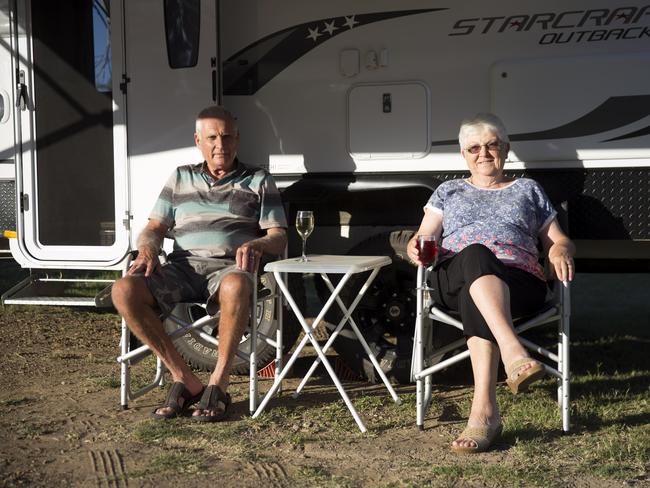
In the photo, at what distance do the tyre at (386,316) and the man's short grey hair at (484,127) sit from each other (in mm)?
658

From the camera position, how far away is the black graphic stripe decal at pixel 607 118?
3.88 meters

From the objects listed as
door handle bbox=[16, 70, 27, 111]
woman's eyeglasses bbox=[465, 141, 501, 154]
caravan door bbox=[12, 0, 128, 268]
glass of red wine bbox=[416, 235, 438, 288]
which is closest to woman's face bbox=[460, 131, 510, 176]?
woman's eyeglasses bbox=[465, 141, 501, 154]

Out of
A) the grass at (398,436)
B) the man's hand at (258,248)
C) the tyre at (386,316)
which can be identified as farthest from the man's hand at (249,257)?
the tyre at (386,316)

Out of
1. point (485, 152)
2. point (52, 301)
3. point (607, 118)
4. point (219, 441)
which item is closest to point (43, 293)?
point (52, 301)

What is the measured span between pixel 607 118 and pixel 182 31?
1.97 metres

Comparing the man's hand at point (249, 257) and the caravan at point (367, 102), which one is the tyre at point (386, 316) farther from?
the man's hand at point (249, 257)

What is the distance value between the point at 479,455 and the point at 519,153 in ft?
5.03

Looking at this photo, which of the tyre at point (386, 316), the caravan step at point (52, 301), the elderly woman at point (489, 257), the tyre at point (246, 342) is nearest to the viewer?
the elderly woman at point (489, 257)

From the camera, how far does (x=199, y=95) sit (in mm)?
4203

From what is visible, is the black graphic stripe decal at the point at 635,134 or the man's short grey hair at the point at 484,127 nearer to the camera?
the man's short grey hair at the point at 484,127

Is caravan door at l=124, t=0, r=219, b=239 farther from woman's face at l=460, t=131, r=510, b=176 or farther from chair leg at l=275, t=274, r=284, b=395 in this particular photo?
woman's face at l=460, t=131, r=510, b=176

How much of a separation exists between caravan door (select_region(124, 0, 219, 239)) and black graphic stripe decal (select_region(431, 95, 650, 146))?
5.16 ft

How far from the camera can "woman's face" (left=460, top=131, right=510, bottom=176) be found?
11.5 feet

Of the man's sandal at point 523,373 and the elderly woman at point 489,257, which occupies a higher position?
the elderly woman at point 489,257
